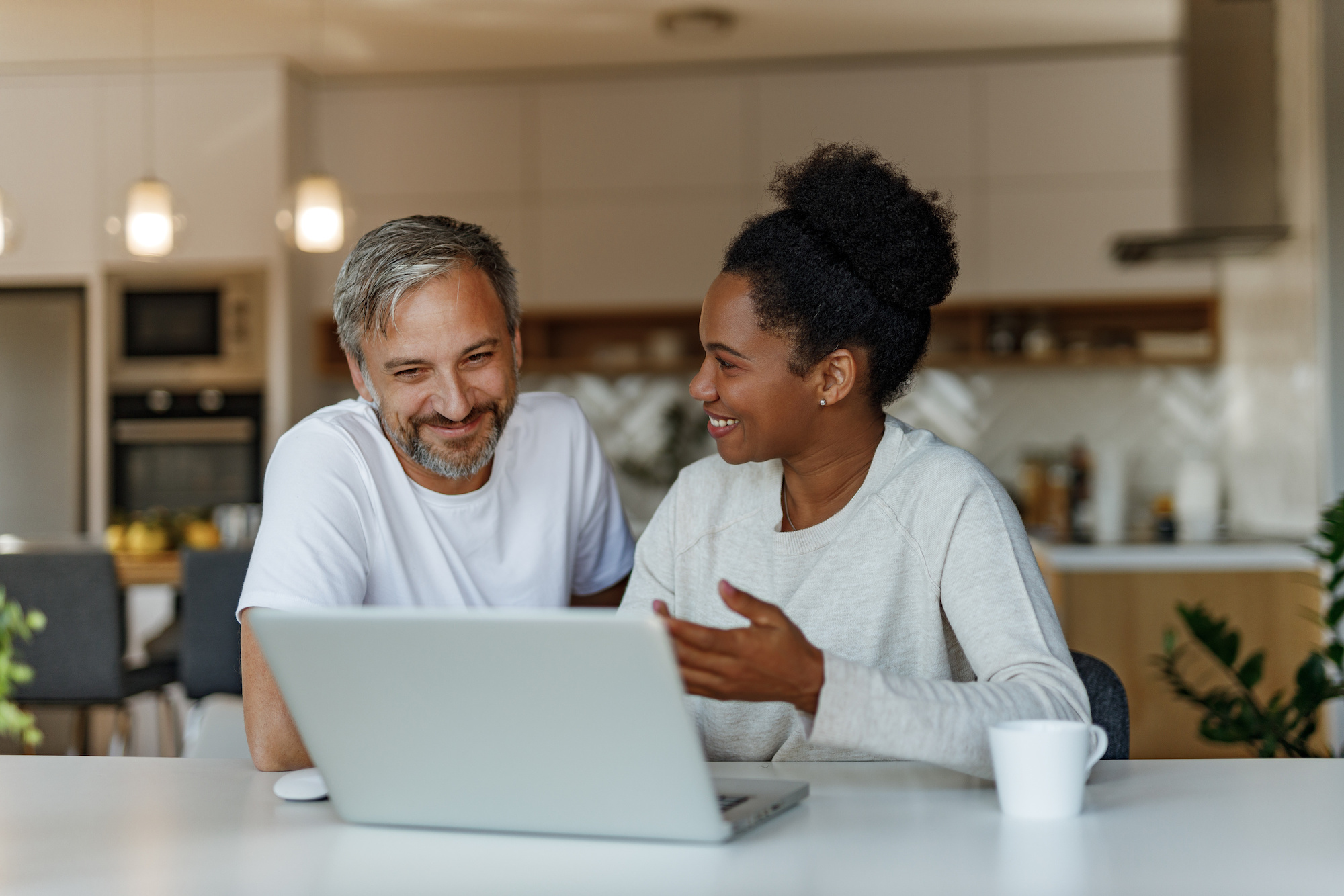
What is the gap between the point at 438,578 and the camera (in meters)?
1.64

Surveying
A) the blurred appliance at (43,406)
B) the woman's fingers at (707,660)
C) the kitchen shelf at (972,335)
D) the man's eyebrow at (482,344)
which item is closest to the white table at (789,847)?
the woman's fingers at (707,660)

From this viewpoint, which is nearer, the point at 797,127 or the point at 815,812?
the point at 815,812

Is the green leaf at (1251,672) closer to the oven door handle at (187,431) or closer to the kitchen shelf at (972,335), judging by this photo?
the kitchen shelf at (972,335)

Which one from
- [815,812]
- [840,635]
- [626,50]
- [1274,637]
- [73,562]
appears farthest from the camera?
[626,50]

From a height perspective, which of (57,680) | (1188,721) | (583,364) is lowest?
(1188,721)

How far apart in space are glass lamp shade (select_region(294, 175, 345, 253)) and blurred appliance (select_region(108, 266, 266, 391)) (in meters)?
1.22

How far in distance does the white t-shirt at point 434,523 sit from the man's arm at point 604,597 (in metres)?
0.01

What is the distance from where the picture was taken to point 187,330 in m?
4.95

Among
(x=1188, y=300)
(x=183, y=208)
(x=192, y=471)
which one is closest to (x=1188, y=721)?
(x=1188, y=300)

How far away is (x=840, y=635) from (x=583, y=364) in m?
3.83

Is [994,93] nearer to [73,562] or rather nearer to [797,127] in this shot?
[797,127]

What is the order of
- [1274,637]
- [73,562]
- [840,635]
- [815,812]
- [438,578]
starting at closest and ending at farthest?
1. [815,812]
2. [840,635]
3. [438,578]
4. [73,562]
5. [1274,637]

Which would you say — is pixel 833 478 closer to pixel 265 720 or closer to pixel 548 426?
pixel 548 426

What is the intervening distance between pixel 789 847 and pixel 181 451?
4524 millimetres
